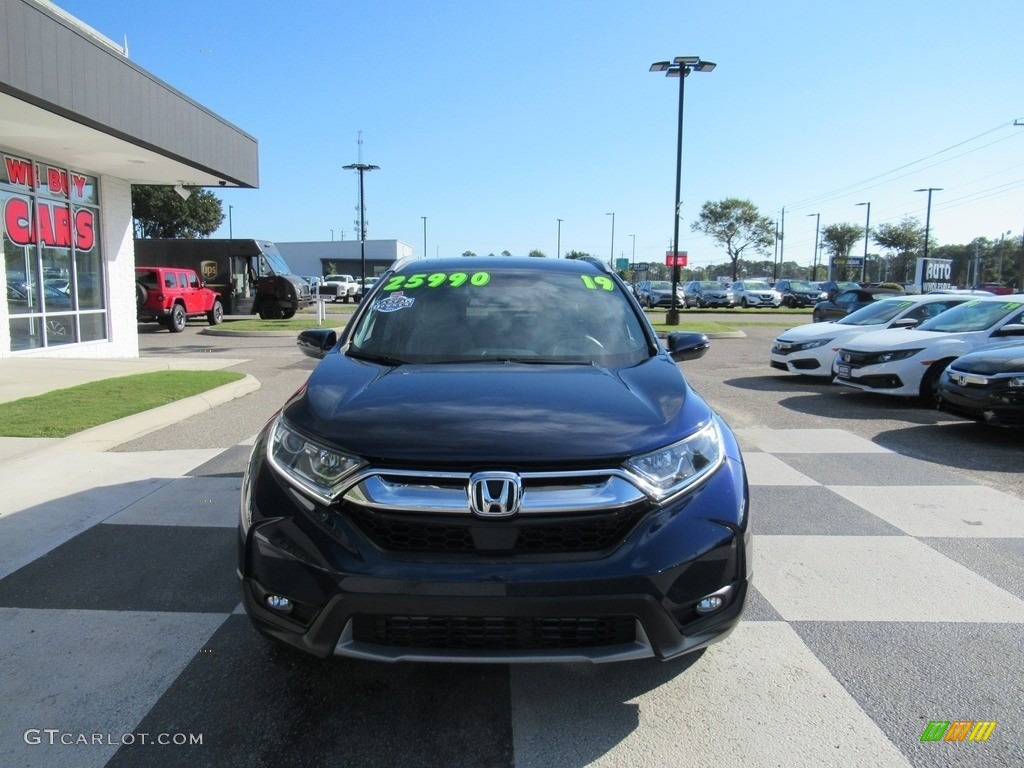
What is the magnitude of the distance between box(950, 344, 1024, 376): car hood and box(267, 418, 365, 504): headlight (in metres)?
7.23

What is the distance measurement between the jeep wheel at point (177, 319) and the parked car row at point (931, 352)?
18.0 metres

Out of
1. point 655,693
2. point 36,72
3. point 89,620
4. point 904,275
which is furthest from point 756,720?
point 904,275

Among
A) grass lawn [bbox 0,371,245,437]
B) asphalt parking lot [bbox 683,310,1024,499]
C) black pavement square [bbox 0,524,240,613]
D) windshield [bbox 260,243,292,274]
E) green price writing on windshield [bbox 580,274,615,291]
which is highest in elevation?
windshield [bbox 260,243,292,274]

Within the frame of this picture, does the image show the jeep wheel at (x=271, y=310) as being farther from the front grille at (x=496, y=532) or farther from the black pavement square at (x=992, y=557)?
the front grille at (x=496, y=532)

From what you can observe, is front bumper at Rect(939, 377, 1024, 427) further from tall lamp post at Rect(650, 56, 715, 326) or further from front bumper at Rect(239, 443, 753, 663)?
tall lamp post at Rect(650, 56, 715, 326)

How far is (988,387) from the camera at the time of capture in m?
7.36

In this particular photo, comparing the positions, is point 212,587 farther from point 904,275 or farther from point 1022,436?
point 904,275

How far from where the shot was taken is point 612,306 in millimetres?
4102

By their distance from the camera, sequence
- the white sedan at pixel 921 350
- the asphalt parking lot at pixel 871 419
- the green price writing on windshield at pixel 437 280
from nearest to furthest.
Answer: the green price writing on windshield at pixel 437 280 → the asphalt parking lot at pixel 871 419 → the white sedan at pixel 921 350

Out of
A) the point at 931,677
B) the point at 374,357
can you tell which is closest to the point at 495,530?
the point at 374,357

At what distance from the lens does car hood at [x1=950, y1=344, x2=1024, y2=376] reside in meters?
7.34

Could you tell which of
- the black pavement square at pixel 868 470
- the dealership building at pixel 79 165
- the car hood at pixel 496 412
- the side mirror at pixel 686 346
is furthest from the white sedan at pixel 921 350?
the dealership building at pixel 79 165

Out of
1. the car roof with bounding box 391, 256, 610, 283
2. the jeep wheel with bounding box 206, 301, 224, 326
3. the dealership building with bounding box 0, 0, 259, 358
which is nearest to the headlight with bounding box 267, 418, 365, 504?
the car roof with bounding box 391, 256, 610, 283

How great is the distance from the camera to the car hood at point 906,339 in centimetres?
975
